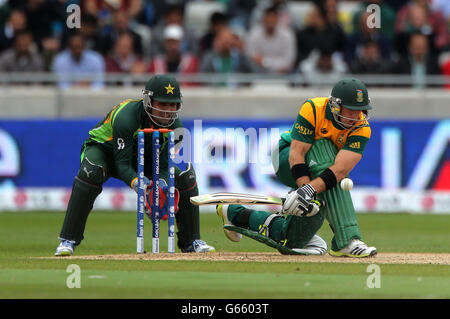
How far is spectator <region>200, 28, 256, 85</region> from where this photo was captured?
19.6 m

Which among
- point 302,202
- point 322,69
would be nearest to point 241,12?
point 322,69

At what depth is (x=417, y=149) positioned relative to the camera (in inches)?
739

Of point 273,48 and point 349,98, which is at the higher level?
Result: point 273,48

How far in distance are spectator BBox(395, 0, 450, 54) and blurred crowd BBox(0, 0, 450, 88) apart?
0.03m

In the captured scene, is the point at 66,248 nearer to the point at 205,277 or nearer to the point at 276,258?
the point at 276,258

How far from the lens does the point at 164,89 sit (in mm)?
10625

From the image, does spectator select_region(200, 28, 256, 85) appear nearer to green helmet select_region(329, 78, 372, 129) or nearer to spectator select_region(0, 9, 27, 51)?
spectator select_region(0, 9, 27, 51)

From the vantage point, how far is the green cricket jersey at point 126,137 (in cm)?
1064

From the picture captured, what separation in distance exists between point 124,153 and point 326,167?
198 centimetres

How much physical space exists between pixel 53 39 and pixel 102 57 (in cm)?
105

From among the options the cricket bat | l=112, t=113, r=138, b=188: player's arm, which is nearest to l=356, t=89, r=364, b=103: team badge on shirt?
the cricket bat

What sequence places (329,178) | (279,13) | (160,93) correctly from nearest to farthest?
(329,178), (160,93), (279,13)

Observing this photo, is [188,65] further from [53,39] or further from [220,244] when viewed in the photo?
[220,244]

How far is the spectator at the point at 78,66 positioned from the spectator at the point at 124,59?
213 mm
